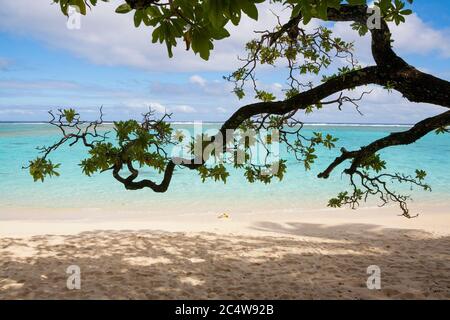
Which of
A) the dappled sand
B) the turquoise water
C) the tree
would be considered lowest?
the dappled sand

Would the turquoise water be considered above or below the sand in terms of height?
above

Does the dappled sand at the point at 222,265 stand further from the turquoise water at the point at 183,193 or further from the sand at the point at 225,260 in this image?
the turquoise water at the point at 183,193

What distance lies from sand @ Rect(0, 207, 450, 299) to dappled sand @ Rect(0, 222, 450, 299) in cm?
2

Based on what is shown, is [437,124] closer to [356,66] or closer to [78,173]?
[356,66]

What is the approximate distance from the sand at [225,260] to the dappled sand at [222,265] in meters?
0.02

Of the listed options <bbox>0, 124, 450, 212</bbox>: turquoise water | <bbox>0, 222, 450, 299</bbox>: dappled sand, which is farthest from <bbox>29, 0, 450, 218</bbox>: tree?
<bbox>0, 124, 450, 212</bbox>: turquoise water

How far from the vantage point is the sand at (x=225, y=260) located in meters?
5.52

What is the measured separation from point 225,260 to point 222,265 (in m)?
0.31

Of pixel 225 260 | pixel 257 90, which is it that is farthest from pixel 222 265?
pixel 257 90

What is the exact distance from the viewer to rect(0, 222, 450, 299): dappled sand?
548cm

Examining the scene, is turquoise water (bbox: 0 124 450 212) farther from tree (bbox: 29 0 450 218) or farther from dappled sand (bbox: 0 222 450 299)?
tree (bbox: 29 0 450 218)

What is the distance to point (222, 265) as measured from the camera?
6793 millimetres

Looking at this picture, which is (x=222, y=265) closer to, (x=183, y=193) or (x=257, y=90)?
(x=257, y=90)
